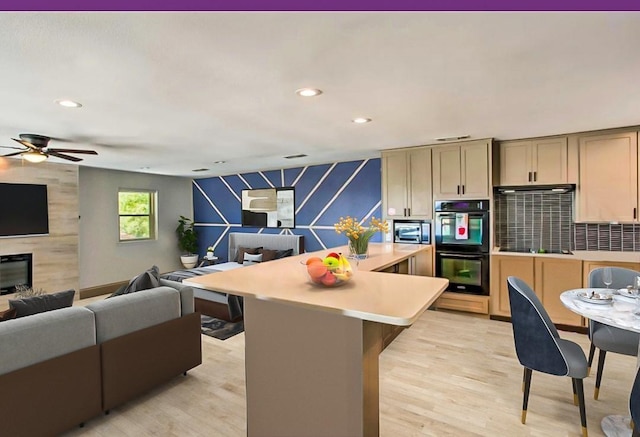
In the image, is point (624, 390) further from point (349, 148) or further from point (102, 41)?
point (102, 41)

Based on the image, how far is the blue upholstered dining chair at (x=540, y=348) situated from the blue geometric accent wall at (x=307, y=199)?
3.25 metres

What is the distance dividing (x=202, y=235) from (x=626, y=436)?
7.83 metres

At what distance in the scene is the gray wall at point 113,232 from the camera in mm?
6133

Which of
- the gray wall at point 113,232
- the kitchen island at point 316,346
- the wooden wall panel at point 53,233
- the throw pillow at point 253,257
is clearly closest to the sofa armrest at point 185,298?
the kitchen island at point 316,346

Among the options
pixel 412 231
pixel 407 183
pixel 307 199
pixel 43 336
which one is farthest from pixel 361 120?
pixel 307 199

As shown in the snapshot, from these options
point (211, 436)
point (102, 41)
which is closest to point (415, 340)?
point (211, 436)

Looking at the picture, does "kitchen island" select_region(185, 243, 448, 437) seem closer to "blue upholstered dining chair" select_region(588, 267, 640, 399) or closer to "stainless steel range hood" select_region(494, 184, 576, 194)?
"blue upholstered dining chair" select_region(588, 267, 640, 399)

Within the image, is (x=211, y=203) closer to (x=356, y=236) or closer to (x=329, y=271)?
(x=356, y=236)

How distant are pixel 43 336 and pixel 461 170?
4487 millimetres

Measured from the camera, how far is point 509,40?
1.70 metres

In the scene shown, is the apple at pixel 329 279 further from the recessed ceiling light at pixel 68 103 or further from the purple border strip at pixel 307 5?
the recessed ceiling light at pixel 68 103

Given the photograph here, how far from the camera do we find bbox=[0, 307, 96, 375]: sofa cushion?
75.8 inches

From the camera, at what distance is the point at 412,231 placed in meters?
4.70

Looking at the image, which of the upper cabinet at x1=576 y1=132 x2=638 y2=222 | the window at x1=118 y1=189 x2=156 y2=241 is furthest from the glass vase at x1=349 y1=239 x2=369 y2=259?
the window at x1=118 y1=189 x2=156 y2=241
